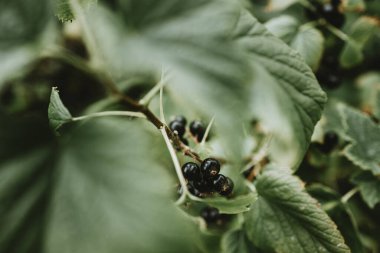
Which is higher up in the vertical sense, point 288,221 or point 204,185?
point 204,185

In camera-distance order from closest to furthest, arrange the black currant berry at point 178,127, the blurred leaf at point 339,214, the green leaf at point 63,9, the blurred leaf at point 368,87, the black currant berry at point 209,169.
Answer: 1. the green leaf at point 63,9
2. the black currant berry at point 209,169
3. the black currant berry at point 178,127
4. the blurred leaf at point 339,214
5. the blurred leaf at point 368,87

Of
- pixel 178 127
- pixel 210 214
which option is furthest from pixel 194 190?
pixel 210 214

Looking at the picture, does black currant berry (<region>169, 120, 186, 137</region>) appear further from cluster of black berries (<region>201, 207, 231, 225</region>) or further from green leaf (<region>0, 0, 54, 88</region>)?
green leaf (<region>0, 0, 54, 88</region>)

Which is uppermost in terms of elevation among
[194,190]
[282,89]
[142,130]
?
[142,130]

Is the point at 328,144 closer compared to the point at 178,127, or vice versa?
the point at 178,127

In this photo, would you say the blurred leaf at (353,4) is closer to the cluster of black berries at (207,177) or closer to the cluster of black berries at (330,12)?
the cluster of black berries at (330,12)

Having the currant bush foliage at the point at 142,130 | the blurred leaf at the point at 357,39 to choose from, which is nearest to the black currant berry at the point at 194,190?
the currant bush foliage at the point at 142,130

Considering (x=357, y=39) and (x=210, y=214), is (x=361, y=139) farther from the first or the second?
(x=210, y=214)
